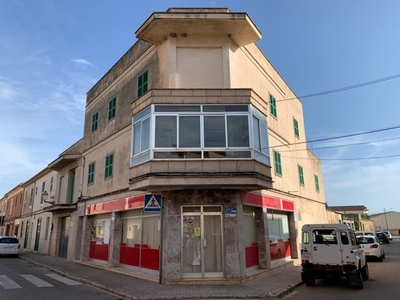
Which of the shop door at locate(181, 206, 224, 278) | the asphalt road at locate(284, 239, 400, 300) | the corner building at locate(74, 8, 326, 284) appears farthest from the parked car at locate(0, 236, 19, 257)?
the asphalt road at locate(284, 239, 400, 300)

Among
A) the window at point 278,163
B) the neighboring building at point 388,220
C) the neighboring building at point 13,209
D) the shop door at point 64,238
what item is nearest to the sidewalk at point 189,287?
the window at point 278,163

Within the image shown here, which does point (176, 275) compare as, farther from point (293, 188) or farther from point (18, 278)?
point (293, 188)

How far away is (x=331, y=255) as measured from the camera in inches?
394

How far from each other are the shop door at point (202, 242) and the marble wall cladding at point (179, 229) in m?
0.28

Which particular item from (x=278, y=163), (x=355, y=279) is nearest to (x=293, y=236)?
(x=278, y=163)

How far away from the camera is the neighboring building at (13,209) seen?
36612mm

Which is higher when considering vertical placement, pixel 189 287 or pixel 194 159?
pixel 194 159

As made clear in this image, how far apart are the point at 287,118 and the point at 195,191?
10653 millimetres

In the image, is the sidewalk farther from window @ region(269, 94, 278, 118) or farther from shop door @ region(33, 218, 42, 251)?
shop door @ region(33, 218, 42, 251)

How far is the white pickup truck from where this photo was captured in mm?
9625

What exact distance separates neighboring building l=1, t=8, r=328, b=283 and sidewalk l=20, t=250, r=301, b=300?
67 cm

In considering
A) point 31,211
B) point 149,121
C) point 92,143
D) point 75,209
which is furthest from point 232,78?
point 31,211

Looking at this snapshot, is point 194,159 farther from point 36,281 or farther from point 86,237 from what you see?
point 86,237

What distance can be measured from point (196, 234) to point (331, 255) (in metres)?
4.66
